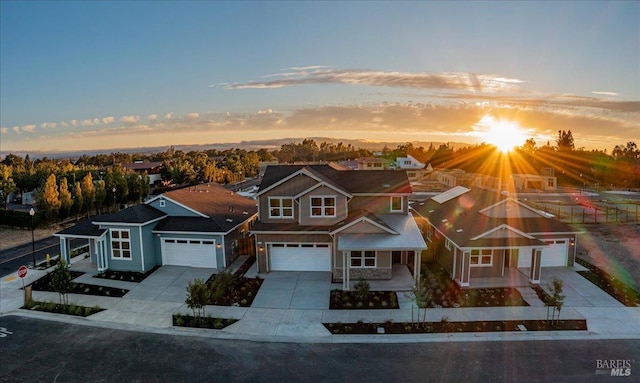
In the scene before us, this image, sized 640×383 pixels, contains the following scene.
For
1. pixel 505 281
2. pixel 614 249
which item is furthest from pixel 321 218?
pixel 614 249

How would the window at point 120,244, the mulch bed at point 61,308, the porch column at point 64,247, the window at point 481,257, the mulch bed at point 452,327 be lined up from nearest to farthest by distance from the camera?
1. the mulch bed at point 452,327
2. the mulch bed at point 61,308
3. the window at point 481,257
4. the window at point 120,244
5. the porch column at point 64,247

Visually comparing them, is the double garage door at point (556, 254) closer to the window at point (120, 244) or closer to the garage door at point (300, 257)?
the garage door at point (300, 257)

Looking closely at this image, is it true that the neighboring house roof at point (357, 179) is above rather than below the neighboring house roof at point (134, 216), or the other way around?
above

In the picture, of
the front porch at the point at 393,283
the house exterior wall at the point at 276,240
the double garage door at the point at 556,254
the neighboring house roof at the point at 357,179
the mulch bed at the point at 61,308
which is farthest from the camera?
the neighboring house roof at the point at 357,179

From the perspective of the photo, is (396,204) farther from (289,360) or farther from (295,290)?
(289,360)

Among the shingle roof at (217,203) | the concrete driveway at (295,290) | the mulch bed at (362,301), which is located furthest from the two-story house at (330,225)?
the shingle roof at (217,203)

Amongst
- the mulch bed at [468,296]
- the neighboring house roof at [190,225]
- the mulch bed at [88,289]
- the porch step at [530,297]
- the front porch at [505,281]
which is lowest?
the mulch bed at [88,289]

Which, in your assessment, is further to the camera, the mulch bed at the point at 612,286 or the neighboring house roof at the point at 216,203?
the neighboring house roof at the point at 216,203
